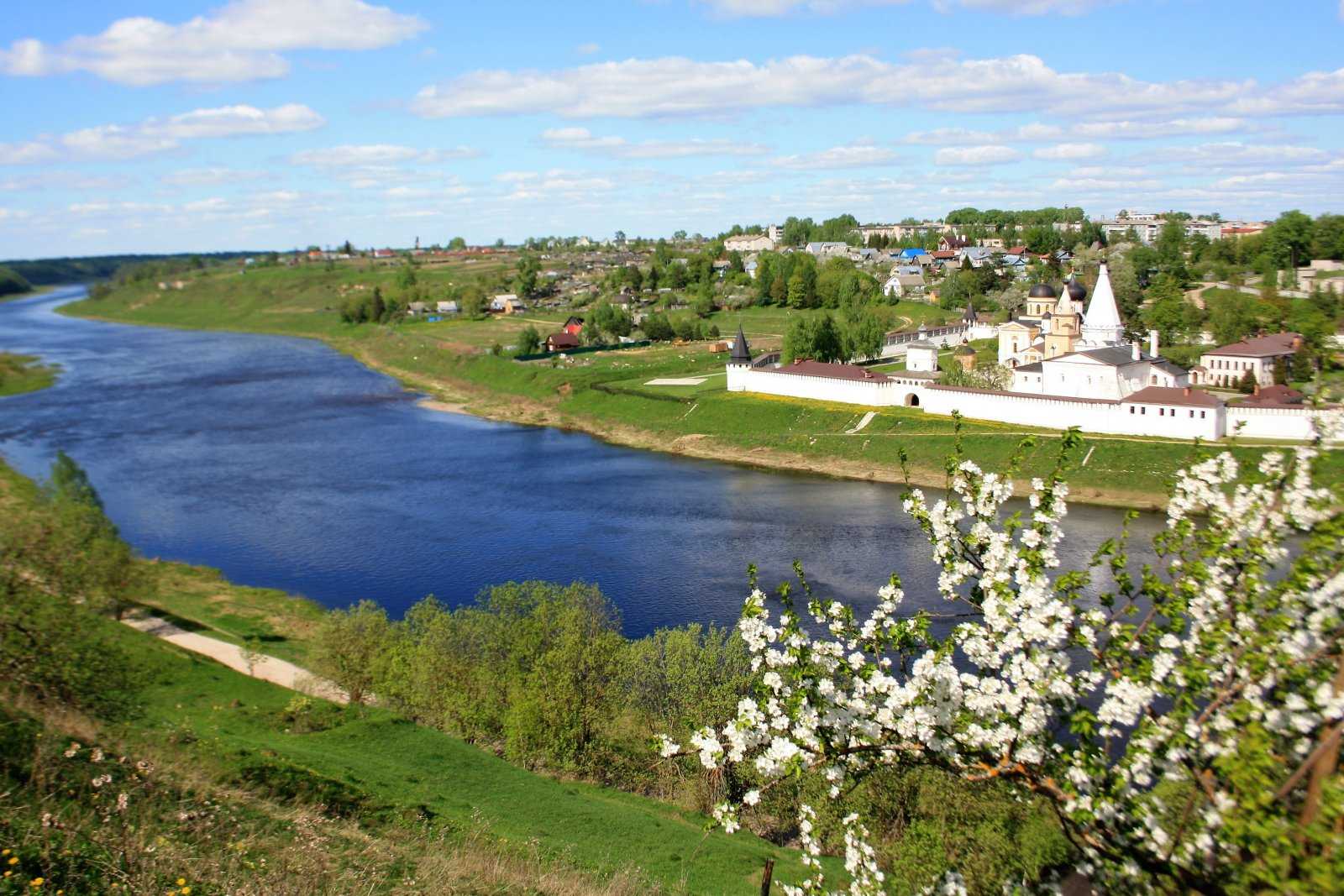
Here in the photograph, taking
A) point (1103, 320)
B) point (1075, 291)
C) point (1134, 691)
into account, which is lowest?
point (1134, 691)

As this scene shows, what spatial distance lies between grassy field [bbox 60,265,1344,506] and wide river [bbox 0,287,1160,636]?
1.41 m

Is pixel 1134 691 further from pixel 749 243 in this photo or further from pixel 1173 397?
pixel 749 243

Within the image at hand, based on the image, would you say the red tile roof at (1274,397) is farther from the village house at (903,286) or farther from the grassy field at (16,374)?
the village house at (903,286)

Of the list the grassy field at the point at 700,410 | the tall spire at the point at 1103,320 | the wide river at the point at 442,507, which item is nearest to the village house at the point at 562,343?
the grassy field at the point at 700,410

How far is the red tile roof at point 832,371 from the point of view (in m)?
36.9

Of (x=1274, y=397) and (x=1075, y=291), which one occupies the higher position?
(x=1075, y=291)

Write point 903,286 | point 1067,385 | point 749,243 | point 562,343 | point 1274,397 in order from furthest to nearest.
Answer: point 749,243 → point 903,286 → point 562,343 → point 1067,385 → point 1274,397

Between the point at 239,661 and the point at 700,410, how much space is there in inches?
935

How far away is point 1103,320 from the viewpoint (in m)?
36.1

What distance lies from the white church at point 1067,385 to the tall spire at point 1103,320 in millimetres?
36

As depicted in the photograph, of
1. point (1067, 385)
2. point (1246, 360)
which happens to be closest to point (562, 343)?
point (1067, 385)

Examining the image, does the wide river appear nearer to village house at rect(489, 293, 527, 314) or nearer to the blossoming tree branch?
the blossoming tree branch

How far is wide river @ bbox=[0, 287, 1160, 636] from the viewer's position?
70.9 feet

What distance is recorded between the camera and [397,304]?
78.6 meters
